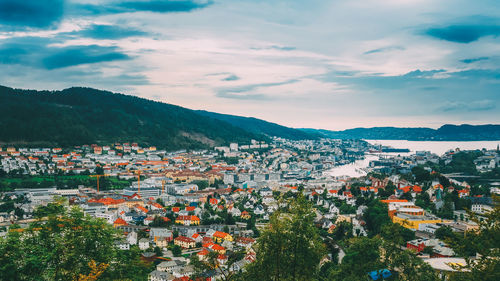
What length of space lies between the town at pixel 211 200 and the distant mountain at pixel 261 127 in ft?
205

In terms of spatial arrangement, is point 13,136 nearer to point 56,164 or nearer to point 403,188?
point 56,164

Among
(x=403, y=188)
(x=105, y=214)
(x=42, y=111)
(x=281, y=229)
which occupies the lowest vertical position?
(x=105, y=214)

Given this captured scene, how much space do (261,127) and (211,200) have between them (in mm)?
98611

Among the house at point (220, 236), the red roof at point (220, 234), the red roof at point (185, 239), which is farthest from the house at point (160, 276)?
the red roof at point (220, 234)

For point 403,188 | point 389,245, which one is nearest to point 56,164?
point 403,188

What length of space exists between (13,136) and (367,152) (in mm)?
78493

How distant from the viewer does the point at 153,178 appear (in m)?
43.2

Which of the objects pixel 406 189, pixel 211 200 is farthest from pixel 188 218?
pixel 406 189

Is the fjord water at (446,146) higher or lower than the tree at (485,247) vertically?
lower

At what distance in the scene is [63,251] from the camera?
5.42 m

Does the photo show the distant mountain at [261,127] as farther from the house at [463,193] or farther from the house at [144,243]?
the house at [144,243]

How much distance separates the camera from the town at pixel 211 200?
16609 millimetres

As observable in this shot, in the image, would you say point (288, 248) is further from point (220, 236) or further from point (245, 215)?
point (245, 215)

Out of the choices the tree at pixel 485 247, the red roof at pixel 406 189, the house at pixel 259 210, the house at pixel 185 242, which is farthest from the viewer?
the house at pixel 259 210
